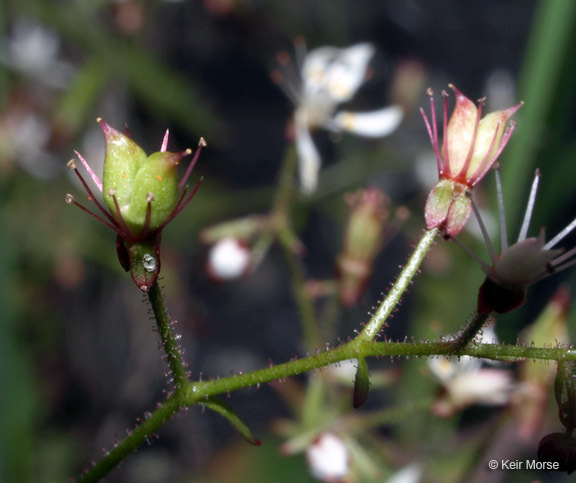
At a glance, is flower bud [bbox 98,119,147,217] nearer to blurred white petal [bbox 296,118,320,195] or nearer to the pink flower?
the pink flower

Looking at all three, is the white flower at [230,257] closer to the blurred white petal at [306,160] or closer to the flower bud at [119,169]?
the blurred white petal at [306,160]

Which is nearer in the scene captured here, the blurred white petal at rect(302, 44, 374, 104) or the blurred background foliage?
the blurred white petal at rect(302, 44, 374, 104)

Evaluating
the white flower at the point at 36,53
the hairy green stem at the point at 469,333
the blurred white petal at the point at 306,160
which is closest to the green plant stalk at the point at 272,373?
the hairy green stem at the point at 469,333

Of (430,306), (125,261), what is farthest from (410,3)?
(125,261)

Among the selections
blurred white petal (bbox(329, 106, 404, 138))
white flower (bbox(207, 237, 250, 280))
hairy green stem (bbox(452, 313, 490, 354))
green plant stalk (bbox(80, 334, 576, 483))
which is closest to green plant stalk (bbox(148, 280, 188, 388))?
green plant stalk (bbox(80, 334, 576, 483))

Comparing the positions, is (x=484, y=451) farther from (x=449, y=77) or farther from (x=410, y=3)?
(x=410, y=3)

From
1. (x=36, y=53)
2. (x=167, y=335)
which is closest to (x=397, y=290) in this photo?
(x=167, y=335)
